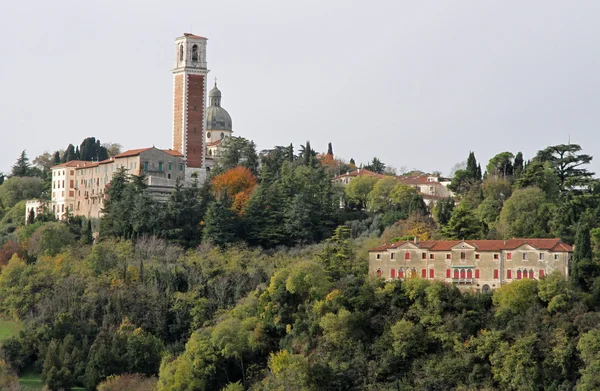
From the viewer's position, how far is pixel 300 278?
213 feet

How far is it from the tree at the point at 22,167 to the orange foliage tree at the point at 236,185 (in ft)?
77.1

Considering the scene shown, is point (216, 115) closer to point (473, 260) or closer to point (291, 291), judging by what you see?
point (291, 291)

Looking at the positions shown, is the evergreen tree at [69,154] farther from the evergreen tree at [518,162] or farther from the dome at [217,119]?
the evergreen tree at [518,162]

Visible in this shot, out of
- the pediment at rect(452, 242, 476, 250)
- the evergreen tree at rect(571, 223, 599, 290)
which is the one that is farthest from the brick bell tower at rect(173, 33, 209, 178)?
the evergreen tree at rect(571, 223, 599, 290)

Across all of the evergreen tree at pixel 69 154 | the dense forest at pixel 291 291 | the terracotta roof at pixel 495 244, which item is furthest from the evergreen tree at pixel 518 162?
the evergreen tree at pixel 69 154

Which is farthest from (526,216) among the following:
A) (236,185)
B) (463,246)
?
(236,185)

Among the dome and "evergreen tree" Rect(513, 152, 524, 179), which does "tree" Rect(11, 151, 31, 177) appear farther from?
"evergreen tree" Rect(513, 152, 524, 179)

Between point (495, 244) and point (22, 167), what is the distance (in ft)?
166

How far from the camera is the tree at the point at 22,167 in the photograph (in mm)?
104188

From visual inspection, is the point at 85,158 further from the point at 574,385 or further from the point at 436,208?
the point at 574,385

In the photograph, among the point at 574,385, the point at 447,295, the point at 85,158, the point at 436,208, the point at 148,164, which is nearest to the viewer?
the point at 574,385

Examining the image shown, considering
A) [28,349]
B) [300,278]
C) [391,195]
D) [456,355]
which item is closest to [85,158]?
[391,195]

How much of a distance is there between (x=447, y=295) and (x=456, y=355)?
290 centimetres

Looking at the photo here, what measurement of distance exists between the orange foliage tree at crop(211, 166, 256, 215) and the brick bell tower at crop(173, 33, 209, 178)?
83.2 inches
